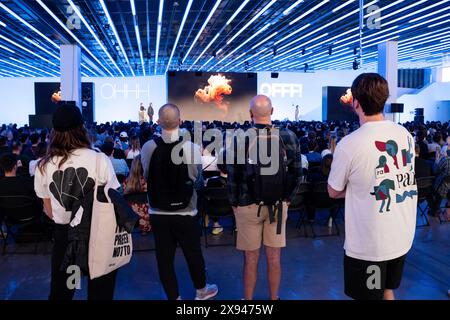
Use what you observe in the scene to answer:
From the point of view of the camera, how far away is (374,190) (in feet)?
6.68

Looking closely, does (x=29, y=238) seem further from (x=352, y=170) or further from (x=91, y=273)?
(x=352, y=170)

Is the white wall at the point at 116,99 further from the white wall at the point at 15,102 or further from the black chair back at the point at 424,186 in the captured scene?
the black chair back at the point at 424,186

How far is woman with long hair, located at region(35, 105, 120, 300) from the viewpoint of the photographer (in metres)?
2.32

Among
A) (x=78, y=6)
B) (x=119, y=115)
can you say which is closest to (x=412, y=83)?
(x=119, y=115)

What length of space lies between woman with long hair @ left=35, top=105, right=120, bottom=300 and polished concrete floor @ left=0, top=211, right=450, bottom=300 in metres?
1.36

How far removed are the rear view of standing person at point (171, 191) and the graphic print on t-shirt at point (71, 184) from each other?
85 centimetres

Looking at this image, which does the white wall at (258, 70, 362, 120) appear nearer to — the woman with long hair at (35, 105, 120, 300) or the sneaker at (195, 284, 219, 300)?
the sneaker at (195, 284, 219, 300)

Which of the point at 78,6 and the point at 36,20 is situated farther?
the point at 36,20

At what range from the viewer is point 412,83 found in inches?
1484

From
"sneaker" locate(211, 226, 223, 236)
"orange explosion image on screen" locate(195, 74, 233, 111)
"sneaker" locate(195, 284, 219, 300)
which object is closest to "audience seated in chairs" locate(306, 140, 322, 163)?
"sneaker" locate(211, 226, 223, 236)

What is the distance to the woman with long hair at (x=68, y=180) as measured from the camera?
232 centimetres

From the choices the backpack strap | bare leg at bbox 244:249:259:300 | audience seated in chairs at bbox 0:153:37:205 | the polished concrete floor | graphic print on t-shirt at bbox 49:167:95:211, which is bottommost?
the polished concrete floor

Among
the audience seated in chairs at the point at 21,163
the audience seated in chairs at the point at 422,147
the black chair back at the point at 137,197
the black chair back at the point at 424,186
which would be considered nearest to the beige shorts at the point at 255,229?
the black chair back at the point at 137,197
